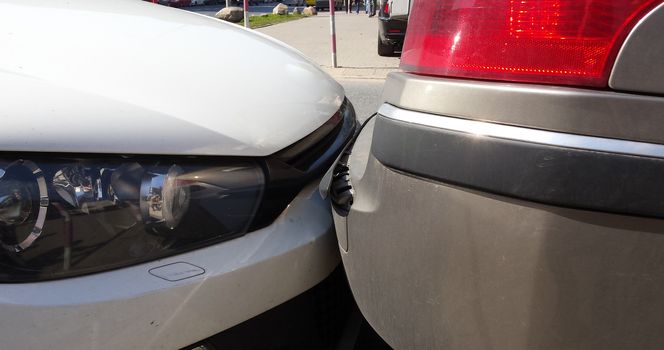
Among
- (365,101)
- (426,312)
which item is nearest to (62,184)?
(426,312)

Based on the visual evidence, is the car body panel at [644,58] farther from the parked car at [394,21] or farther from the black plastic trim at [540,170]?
the parked car at [394,21]

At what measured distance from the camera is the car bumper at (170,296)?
111 centimetres

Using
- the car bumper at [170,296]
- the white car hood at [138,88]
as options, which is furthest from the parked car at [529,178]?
the white car hood at [138,88]

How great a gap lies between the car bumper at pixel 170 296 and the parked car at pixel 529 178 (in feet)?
1.02

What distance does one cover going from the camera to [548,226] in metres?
0.93

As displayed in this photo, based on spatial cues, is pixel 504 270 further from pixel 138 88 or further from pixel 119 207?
pixel 138 88

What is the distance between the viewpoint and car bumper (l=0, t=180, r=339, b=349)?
1.11 m

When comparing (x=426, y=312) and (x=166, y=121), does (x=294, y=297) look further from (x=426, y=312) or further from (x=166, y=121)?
(x=166, y=121)

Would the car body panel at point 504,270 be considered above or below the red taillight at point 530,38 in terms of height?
below

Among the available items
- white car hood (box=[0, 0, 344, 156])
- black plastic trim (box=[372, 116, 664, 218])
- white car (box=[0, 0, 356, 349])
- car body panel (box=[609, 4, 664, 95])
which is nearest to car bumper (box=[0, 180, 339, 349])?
white car (box=[0, 0, 356, 349])

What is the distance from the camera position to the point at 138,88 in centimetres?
134

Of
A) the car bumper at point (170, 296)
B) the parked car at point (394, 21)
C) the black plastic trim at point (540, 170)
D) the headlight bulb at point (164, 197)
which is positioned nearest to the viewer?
the black plastic trim at point (540, 170)

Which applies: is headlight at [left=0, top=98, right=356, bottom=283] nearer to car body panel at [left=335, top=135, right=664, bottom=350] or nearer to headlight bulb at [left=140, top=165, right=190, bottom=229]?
headlight bulb at [left=140, top=165, right=190, bottom=229]

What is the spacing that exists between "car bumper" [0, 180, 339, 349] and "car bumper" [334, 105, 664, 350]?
28 centimetres
